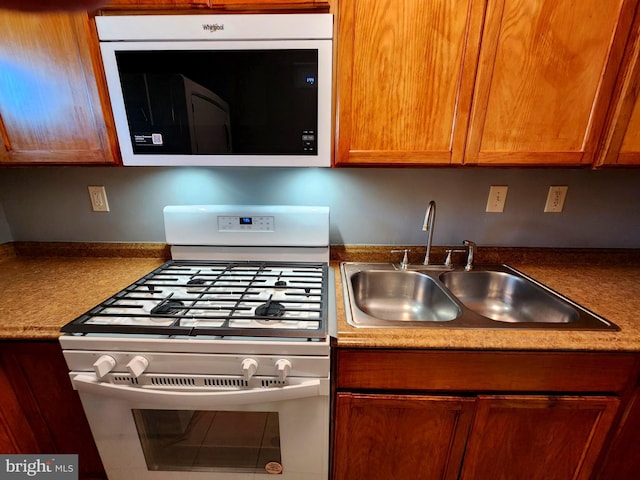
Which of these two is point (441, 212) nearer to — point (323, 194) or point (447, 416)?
point (323, 194)

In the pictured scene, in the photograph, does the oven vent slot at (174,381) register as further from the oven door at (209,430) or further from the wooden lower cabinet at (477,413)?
the wooden lower cabinet at (477,413)

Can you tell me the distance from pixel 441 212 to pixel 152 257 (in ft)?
4.84

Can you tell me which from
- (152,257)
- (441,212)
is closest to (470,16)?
(441,212)

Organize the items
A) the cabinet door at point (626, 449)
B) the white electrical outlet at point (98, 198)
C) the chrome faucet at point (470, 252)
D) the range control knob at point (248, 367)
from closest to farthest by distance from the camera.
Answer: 1. the range control knob at point (248, 367)
2. the cabinet door at point (626, 449)
3. the chrome faucet at point (470, 252)
4. the white electrical outlet at point (98, 198)

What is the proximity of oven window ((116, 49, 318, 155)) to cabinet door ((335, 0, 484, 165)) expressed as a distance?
0.13m

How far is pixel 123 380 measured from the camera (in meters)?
0.82

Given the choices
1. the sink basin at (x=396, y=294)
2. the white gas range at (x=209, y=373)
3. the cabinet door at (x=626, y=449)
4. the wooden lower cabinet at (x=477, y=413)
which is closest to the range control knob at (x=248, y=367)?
the white gas range at (x=209, y=373)

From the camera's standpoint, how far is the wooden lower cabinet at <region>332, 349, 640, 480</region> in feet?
2.70

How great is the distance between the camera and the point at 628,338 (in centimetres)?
79

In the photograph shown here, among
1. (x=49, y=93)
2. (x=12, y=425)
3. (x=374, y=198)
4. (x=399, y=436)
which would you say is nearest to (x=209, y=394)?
(x=399, y=436)

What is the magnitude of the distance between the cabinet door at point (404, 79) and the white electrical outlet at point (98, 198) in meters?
1.19

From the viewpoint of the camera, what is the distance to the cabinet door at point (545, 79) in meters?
0.82

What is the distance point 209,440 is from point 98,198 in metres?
1.22

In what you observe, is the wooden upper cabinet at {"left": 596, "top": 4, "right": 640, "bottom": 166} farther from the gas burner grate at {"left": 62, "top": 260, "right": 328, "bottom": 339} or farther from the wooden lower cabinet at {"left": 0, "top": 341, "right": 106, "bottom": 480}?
the wooden lower cabinet at {"left": 0, "top": 341, "right": 106, "bottom": 480}
